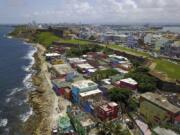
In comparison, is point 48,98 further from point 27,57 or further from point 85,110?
point 27,57

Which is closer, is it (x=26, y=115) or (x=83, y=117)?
(x=83, y=117)

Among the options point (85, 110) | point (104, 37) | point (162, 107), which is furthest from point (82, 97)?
point (104, 37)

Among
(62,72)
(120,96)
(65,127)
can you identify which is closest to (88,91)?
(120,96)

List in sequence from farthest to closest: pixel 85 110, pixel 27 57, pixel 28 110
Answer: pixel 27 57 → pixel 28 110 → pixel 85 110

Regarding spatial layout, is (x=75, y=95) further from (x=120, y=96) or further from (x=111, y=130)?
(x=111, y=130)

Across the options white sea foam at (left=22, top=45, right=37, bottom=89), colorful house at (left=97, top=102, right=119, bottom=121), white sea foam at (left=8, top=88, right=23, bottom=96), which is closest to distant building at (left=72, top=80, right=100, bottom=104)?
colorful house at (left=97, top=102, right=119, bottom=121)

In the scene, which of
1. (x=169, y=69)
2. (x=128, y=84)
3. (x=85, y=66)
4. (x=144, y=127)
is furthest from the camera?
(x=85, y=66)

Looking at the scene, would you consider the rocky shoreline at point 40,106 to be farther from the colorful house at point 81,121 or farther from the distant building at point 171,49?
the distant building at point 171,49
